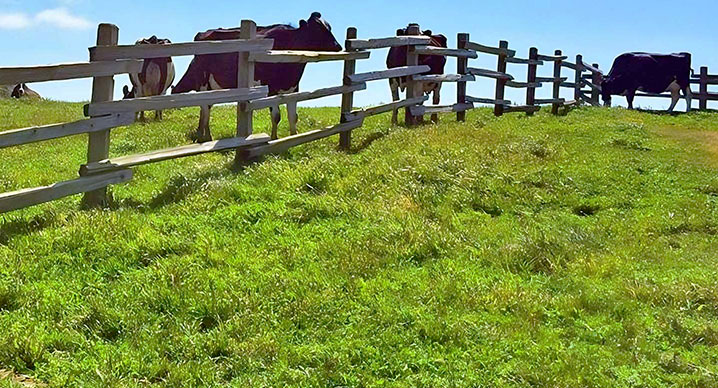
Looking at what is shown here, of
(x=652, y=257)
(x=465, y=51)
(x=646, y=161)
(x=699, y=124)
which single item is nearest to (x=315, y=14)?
(x=465, y=51)

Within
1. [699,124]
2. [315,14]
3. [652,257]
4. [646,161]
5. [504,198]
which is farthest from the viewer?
[699,124]

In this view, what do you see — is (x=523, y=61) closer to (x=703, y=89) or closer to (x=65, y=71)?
(x=703, y=89)

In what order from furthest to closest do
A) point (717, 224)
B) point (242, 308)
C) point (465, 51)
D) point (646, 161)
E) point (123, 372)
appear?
point (465, 51) → point (646, 161) → point (717, 224) → point (242, 308) → point (123, 372)

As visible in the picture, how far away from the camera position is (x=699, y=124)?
17875mm

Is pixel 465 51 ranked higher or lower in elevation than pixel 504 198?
higher

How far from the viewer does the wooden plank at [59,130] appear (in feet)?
22.6

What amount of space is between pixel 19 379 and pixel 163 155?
4534 mm

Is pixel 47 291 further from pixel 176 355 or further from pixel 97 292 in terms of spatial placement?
pixel 176 355

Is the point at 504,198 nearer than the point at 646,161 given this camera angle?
Yes

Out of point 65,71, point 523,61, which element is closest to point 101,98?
point 65,71

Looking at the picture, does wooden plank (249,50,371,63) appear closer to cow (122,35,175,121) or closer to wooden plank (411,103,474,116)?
wooden plank (411,103,474,116)

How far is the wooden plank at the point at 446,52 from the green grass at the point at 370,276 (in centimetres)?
396

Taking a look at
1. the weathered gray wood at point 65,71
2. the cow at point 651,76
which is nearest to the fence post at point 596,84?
the cow at point 651,76

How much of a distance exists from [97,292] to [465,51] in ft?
38.1
